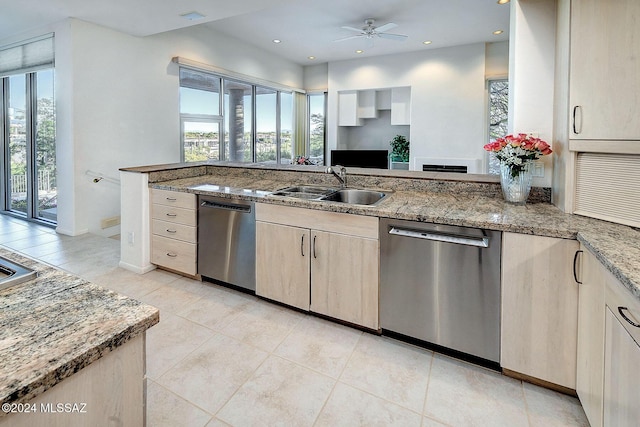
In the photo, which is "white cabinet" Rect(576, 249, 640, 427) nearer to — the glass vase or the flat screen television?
the glass vase

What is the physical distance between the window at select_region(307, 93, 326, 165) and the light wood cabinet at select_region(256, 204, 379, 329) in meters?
5.84

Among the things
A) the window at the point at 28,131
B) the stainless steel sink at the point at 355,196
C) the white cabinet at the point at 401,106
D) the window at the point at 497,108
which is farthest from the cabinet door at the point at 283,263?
the white cabinet at the point at 401,106

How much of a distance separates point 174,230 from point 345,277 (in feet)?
5.43

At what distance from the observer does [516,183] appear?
2.24 metres

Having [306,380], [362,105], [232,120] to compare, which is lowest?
[306,380]

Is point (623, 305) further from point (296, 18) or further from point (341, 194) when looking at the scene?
point (296, 18)

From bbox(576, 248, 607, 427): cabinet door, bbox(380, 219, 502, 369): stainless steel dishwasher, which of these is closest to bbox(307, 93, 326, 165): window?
bbox(380, 219, 502, 369): stainless steel dishwasher

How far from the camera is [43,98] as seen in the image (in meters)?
5.02

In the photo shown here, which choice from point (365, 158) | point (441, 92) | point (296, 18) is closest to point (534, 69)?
point (296, 18)

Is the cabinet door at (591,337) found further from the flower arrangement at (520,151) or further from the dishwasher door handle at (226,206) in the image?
the dishwasher door handle at (226,206)

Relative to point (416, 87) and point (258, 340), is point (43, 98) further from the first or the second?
point (416, 87)

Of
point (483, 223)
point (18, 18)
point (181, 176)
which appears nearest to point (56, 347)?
point (483, 223)

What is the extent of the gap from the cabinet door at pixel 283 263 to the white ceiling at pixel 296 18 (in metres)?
2.52

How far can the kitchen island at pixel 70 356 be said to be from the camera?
0.62 m
